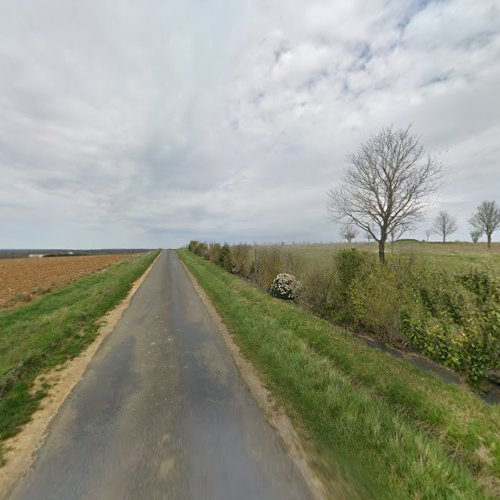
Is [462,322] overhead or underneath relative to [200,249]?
underneath

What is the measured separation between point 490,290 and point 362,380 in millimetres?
3399

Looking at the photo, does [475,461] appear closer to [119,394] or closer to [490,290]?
[490,290]

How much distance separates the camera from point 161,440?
3141 mm

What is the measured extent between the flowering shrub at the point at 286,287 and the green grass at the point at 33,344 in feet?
25.7

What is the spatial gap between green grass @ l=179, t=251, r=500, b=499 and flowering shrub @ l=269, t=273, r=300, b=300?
669cm

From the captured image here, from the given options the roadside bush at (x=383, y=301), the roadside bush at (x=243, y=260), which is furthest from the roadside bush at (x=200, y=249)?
the roadside bush at (x=383, y=301)

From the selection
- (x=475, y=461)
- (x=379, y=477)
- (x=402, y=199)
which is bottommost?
(x=475, y=461)

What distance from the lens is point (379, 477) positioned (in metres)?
2.66

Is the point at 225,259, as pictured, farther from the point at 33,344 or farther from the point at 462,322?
the point at 462,322

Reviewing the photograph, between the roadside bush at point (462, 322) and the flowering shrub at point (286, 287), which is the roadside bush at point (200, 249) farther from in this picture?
the roadside bush at point (462, 322)

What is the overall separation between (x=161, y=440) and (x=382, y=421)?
2957mm

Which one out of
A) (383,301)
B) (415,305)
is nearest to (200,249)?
(383,301)

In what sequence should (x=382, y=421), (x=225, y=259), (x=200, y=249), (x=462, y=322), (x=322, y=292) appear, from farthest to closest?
(x=200, y=249) < (x=225, y=259) < (x=322, y=292) < (x=462, y=322) < (x=382, y=421)

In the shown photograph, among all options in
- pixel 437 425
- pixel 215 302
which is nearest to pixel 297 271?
pixel 215 302
